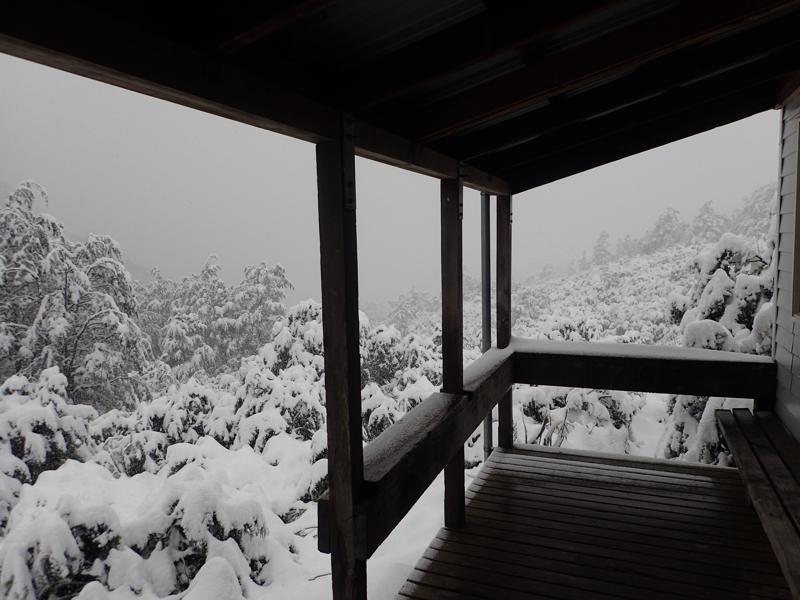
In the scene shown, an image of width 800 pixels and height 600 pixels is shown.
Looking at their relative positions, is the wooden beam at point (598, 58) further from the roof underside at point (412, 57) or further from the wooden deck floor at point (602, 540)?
the wooden deck floor at point (602, 540)

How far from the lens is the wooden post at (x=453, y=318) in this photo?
323 cm

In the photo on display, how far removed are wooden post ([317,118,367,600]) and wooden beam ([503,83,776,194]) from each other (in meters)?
2.65

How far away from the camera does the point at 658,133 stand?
4059 mm

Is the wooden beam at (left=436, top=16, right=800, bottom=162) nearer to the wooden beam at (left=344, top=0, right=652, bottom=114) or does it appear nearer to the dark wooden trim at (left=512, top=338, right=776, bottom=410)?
the wooden beam at (left=344, top=0, right=652, bottom=114)

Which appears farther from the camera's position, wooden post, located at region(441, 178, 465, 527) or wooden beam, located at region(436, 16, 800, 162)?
wooden post, located at region(441, 178, 465, 527)

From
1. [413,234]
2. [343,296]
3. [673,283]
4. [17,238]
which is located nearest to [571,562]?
[343,296]

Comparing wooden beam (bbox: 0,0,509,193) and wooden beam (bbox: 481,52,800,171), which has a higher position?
wooden beam (bbox: 481,52,800,171)

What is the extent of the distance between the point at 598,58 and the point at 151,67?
166 cm

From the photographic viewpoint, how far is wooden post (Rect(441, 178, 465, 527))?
10.6ft

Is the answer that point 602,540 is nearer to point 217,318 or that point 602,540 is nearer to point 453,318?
point 453,318

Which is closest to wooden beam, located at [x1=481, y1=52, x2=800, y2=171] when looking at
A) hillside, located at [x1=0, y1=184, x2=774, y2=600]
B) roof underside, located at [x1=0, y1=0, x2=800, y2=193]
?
roof underside, located at [x1=0, y1=0, x2=800, y2=193]

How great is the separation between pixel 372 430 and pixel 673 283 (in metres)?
10.8

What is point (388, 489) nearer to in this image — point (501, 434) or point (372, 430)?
point (501, 434)

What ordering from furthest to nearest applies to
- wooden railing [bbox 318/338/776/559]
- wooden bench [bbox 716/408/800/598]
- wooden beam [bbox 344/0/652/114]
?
wooden railing [bbox 318/338/776/559], wooden bench [bbox 716/408/800/598], wooden beam [bbox 344/0/652/114]
